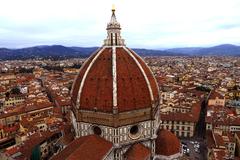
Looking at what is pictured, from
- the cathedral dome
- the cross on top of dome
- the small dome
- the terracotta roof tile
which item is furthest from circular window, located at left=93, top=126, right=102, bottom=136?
the cross on top of dome

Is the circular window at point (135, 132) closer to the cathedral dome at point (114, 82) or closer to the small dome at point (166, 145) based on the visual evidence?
the cathedral dome at point (114, 82)

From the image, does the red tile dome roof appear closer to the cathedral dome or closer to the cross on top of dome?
the cathedral dome

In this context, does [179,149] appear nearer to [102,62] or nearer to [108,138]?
[108,138]

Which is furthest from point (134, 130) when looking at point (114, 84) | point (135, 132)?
point (114, 84)

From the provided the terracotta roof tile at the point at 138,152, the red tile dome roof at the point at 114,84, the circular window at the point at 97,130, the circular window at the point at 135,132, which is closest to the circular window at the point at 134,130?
the circular window at the point at 135,132

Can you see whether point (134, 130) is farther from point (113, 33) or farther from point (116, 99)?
point (113, 33)

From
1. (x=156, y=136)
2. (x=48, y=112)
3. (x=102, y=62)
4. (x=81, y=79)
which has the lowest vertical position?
(x=48, y=112)

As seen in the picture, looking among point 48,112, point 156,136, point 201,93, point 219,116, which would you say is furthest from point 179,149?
point 201,93
